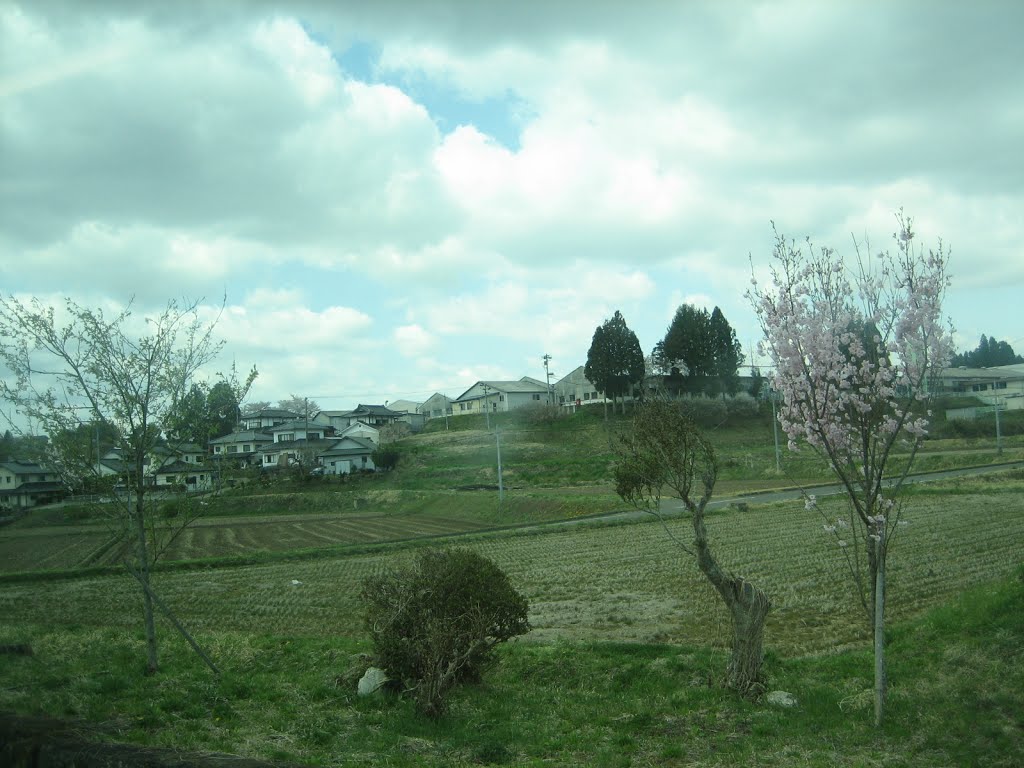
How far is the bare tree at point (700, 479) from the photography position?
8.96 m

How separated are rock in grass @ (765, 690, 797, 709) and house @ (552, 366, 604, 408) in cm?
7722

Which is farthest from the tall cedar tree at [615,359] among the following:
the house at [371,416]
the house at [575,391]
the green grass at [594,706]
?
the green grass at [594,706]

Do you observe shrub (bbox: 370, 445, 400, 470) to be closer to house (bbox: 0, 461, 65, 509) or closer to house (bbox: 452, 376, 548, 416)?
house (bbox: 452, 376, 548, 416)

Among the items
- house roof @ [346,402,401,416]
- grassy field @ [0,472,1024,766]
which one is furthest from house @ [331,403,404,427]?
grassy field @ [0,472,1024,766]

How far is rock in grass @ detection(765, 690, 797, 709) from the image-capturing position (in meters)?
8.38

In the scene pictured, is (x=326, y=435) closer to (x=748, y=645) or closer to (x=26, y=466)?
(x=26, y=466)

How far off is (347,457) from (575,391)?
33.6 meters

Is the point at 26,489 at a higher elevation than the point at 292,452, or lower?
higher

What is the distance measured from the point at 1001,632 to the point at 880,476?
137 inches

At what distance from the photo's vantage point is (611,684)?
10.1 metres

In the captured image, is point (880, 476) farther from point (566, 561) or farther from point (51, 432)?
point (566, 561)

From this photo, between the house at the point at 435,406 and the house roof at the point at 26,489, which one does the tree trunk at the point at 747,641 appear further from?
the house at the point at 435,406

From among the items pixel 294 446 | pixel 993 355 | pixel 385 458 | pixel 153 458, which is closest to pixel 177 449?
pixel 153 458

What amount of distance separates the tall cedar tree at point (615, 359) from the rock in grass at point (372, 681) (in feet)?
210
